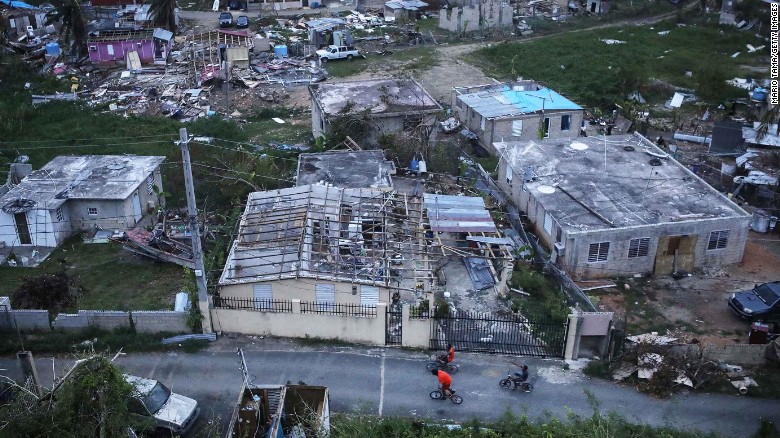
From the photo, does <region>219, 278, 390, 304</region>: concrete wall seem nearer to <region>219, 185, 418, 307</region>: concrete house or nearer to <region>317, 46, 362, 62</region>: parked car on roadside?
<region>219, 185, 418, 307</region>: concrete house

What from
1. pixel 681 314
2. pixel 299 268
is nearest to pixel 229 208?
pixel 299 268

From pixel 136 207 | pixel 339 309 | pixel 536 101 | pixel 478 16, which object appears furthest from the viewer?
pixel 478 16

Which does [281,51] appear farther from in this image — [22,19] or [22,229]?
[22,229]

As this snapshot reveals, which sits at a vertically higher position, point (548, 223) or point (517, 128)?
point (517, 128)

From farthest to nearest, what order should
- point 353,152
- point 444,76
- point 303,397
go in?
point 444,76
point 353,152
point 303,397

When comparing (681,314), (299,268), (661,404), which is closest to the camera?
(661,404)

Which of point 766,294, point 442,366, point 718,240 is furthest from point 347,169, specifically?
point 766,294

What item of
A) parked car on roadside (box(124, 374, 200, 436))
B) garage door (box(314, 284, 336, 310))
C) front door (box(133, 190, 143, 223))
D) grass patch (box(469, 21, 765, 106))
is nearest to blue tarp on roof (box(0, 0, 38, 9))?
grass patch (box(469, 21, 765, 106))

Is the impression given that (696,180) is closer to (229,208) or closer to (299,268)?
(299,268)
